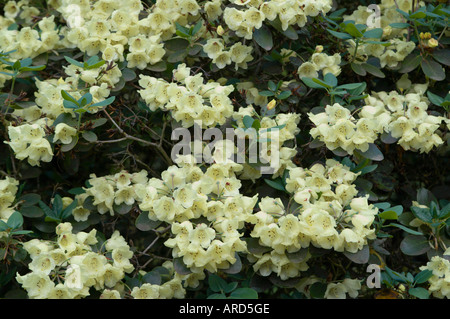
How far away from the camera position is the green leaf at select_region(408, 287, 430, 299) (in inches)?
84.9

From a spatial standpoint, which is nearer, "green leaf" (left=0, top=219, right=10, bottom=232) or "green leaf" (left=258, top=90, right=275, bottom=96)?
"green leaf" (left=0, top=219, right=10, bottom=232)

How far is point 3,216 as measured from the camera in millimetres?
2428

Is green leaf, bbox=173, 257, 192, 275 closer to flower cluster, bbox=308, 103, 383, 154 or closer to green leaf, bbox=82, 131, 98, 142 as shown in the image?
green leaf, bbox=82, 131, 98, 142

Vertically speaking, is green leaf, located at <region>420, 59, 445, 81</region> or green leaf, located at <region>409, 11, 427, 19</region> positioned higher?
green leaf, located at <region>409, 11, 427, 19</region>

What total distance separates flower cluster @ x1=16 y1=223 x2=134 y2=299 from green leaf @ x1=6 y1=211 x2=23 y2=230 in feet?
0.27

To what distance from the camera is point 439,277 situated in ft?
7.39

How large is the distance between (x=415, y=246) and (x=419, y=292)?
222mm

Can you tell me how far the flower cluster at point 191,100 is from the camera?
234cm

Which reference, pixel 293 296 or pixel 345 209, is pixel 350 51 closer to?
pixel 345 209

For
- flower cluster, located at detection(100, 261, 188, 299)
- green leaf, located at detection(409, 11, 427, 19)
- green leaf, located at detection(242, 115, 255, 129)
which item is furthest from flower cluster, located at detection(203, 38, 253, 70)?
flower cluster, located at detection(100, 261, 188, 299)

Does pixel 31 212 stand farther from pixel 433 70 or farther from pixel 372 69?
pixel 433 70

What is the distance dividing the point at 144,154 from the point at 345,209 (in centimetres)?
110

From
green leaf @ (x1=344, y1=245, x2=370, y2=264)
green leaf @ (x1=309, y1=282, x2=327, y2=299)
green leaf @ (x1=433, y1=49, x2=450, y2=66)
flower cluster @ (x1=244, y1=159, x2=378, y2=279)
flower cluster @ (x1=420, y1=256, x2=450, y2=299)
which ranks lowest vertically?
green leaf @ (x1=309, y1=282, x2=327, y2=299)

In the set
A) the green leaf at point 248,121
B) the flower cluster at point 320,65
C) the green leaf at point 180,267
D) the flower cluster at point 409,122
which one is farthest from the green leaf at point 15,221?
Result: the flower cluster at point 409,122
